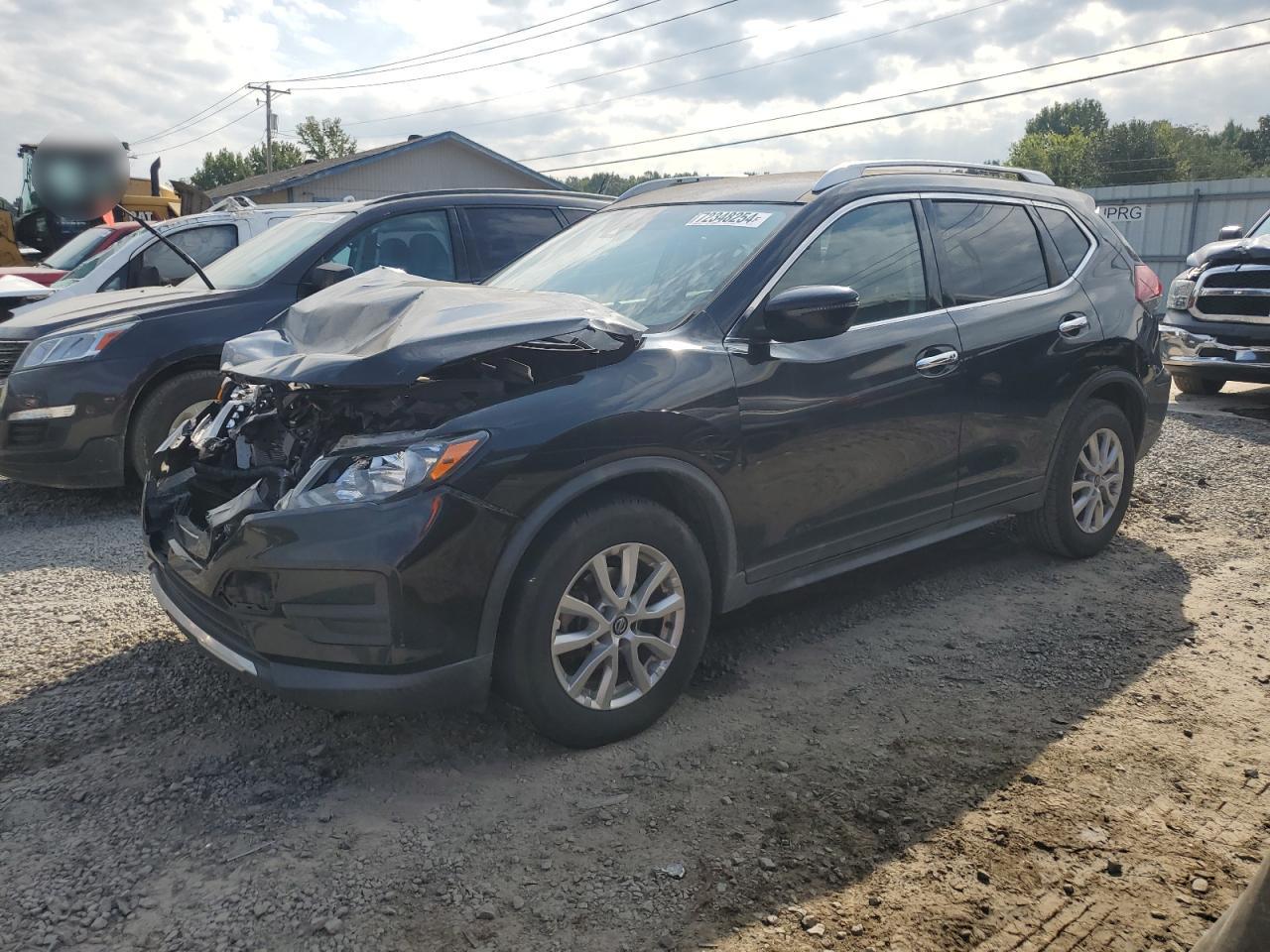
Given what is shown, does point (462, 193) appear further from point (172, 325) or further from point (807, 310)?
point (807, 310)

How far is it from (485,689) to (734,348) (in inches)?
58.1

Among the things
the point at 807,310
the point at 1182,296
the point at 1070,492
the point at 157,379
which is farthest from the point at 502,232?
the point at 1182,296

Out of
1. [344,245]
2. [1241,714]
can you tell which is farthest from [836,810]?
[344,245]

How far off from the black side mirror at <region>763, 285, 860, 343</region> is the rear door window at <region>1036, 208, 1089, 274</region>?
1.94 m

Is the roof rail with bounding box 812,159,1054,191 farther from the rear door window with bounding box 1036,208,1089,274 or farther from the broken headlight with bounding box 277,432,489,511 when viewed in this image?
the broken headlight with bounding box 277,432,489,511

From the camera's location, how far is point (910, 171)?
4539mm

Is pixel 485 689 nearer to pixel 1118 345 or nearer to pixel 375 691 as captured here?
pixel 375 691

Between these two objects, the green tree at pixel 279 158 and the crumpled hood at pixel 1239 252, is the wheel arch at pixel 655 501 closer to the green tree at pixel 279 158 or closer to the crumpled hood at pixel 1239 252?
the crumpled hood at pixel 1239 252

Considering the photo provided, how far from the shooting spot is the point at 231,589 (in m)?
3.13

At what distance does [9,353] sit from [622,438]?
546 cm

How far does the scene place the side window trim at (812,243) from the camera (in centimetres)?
369

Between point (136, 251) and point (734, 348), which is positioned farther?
point (136, 251)

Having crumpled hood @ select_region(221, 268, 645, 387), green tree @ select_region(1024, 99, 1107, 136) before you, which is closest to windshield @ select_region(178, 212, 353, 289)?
crumpled hood @ select_region(221, 268, 645, 387)

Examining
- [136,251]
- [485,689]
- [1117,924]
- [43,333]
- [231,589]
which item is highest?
[136,251]
